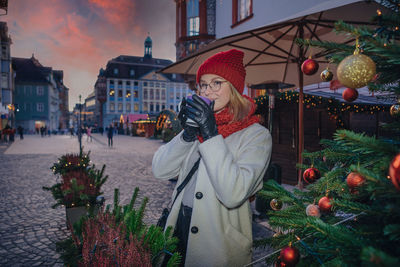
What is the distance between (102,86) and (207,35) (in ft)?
194

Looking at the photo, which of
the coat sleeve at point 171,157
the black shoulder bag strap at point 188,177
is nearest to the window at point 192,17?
the coat sleeve at point 171,157

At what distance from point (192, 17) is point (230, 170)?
15604mm

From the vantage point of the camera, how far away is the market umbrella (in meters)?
4.26

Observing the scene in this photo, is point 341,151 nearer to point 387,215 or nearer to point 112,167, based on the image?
point 387,215

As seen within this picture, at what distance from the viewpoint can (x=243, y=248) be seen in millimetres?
1616

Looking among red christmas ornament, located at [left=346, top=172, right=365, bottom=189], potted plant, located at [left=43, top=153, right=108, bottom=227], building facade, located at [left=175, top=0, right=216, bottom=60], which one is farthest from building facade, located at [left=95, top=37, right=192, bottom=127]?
red christmas ornament, located at [left=346, top=172, right=365, bottom=189]

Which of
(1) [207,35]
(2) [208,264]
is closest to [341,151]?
(2) [208,264]

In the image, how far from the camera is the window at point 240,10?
11.4 metres

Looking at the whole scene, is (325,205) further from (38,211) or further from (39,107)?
(39,107)

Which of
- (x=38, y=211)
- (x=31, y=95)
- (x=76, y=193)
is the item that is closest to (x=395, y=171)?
(x=76, y=193)

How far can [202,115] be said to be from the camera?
4.66 ft

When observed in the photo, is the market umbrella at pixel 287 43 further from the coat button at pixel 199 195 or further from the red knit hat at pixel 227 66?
the coat button at pixel 199 195

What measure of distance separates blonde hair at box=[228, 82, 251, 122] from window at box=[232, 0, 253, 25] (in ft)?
35.3

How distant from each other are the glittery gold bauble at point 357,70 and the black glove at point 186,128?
33.3 inches
